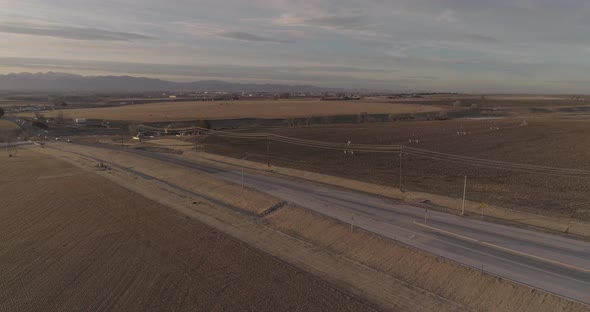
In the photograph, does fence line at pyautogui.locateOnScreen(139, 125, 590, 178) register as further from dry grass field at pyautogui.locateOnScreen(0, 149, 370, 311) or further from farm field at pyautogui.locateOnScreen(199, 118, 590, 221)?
dry grass field at pyautogui.locateOnScreen(0, 149, 370, 311)

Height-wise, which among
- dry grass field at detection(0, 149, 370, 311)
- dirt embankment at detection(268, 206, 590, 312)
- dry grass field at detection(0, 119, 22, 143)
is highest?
dirt embankment at detection(268, 206, 590, 312)

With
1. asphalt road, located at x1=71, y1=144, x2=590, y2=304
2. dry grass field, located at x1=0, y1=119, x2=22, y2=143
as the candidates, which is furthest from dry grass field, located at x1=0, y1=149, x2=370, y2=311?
dry grass field, located at x1=0, y1=119, x2=22, y2=143

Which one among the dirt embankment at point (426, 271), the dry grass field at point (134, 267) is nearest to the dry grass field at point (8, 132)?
the dry grass field at point (134, 267)

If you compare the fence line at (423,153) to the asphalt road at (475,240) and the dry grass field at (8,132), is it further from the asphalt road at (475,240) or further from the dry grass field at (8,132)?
the dry grass field at (8,132)

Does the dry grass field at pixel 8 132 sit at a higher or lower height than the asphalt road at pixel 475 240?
lower

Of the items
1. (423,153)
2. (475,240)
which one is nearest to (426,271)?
(475,240)

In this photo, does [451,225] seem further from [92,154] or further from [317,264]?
[92,154]
